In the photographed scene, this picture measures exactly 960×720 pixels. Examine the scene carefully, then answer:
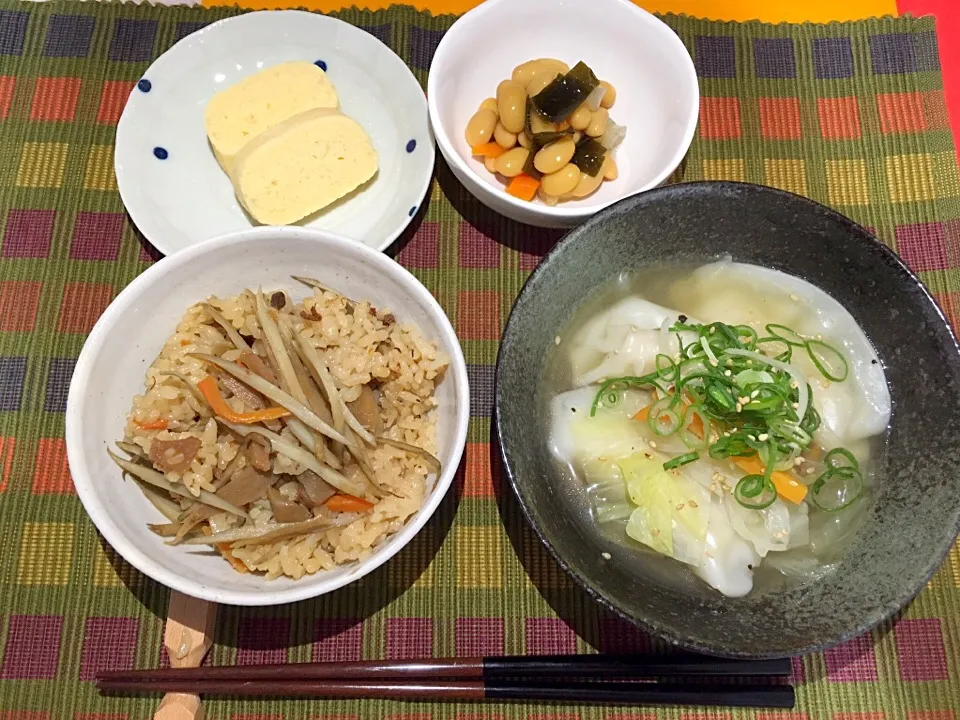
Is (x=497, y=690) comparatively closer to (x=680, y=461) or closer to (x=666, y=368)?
(x=680, y=461)

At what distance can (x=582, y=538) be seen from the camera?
151cm

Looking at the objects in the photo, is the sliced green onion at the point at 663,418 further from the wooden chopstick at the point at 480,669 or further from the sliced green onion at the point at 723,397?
the wooden chopstick at the point at 480,669

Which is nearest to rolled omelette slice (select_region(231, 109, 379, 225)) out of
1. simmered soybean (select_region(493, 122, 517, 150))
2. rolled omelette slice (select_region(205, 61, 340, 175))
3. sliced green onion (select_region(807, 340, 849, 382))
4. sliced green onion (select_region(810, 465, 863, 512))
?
rolled omelette slice (select_region(205, 61, 340, 175))

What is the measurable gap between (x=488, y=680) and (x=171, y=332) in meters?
1.16

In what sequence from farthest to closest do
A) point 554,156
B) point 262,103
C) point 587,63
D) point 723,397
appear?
point 587,63
point 262,103
point 554,156
point 723,397

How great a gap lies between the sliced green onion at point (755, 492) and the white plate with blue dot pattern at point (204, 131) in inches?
44.3

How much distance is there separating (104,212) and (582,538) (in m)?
1.71

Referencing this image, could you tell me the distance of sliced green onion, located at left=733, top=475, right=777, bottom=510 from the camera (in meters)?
1.52

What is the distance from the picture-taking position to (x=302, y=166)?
6.20ft

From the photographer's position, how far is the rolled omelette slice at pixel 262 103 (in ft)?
6.33

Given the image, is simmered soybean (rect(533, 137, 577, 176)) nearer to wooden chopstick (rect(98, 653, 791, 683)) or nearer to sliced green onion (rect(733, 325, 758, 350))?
sliced green onion (rect(733, 325, 758, 350))

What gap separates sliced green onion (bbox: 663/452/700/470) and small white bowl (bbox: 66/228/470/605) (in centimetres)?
49

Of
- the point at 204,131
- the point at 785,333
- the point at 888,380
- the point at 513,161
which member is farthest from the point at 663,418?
the point at 204,131

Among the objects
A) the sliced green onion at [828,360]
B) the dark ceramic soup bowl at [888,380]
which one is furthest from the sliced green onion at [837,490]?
the sliced green onion at [828,360]
